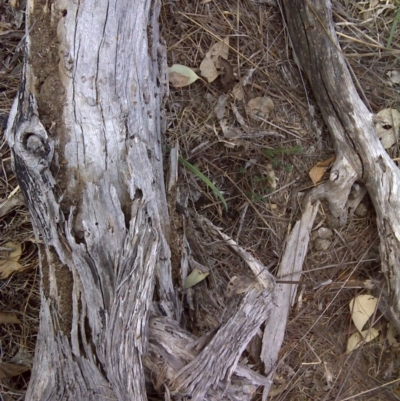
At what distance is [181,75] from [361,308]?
1366mm

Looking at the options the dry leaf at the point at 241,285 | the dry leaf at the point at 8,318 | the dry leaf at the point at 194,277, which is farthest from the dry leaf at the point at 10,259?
the dry leaf at the point at 241,285

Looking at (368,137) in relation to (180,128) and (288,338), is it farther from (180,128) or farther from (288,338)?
(288,338)

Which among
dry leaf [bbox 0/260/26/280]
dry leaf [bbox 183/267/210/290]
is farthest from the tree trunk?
dry leaf [bbox 0/260/26/280]

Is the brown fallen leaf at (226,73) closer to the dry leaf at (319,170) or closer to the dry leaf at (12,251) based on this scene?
the dry leaf at (319,170)

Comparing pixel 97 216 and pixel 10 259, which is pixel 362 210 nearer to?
pixel 97 216

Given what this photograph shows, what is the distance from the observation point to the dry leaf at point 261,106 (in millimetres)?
1925

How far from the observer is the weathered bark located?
190 centimetres

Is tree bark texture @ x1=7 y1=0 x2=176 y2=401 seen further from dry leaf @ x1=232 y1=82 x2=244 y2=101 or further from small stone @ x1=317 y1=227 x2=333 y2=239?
small stone @ x1=317 y1=227 x2=333 y2=239

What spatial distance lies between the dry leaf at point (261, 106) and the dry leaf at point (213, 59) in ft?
0.69

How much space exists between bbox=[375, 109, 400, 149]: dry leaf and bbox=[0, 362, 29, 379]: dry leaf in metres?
1.91

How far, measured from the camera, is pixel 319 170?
1951 mm

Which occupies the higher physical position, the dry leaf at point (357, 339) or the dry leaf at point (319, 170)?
the dry leaf at point (319, 170)

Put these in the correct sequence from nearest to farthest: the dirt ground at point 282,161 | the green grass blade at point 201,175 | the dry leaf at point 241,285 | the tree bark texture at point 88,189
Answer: the tree bark texture at point 88,189, the dry leaf at point 241,285, the green grass blade at point 201,175, the dirt ground at point 282,161

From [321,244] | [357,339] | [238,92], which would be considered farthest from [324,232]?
[238,92]
